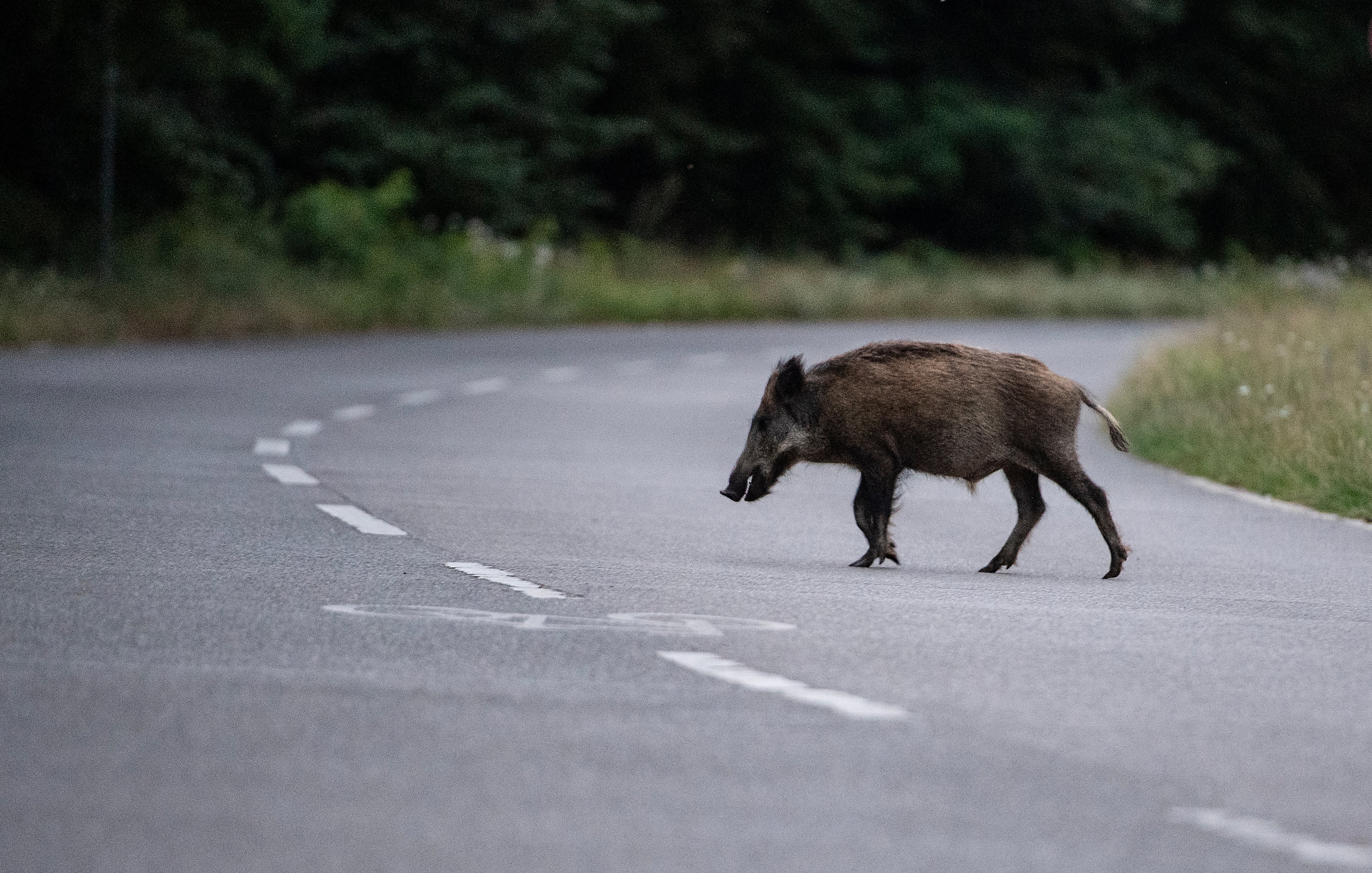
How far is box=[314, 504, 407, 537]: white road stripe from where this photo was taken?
37.1 feet

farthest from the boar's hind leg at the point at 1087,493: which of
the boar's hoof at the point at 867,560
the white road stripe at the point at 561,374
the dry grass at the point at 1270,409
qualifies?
the white road stripe at the point at 561,374

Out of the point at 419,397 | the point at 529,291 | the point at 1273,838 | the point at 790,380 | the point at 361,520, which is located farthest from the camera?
the point at 529,291

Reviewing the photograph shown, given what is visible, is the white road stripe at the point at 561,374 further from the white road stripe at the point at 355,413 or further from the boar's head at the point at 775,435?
the boar's head at the point at 775,435

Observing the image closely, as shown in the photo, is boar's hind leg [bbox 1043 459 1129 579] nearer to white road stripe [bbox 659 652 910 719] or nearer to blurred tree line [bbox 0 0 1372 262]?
white road stripe [bbox 659 652 910 719]

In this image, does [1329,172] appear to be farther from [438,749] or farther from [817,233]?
[438,749]

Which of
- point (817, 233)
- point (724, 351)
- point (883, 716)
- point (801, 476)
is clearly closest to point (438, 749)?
point (883, 716)

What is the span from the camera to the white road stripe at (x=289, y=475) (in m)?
13.9

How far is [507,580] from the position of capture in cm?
964

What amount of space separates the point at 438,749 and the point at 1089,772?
1.41m

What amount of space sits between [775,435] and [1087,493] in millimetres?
1247

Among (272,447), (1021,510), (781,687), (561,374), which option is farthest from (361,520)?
(561,374)

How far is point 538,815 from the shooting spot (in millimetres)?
5414

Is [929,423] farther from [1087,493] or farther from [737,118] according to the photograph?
[737,118]

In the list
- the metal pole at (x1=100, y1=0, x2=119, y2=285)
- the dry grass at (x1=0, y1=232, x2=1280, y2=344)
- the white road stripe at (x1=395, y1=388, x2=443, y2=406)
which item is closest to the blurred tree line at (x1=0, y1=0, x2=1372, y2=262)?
the metal pole at (x1=100, y1=0, x2=119, y2=285)
